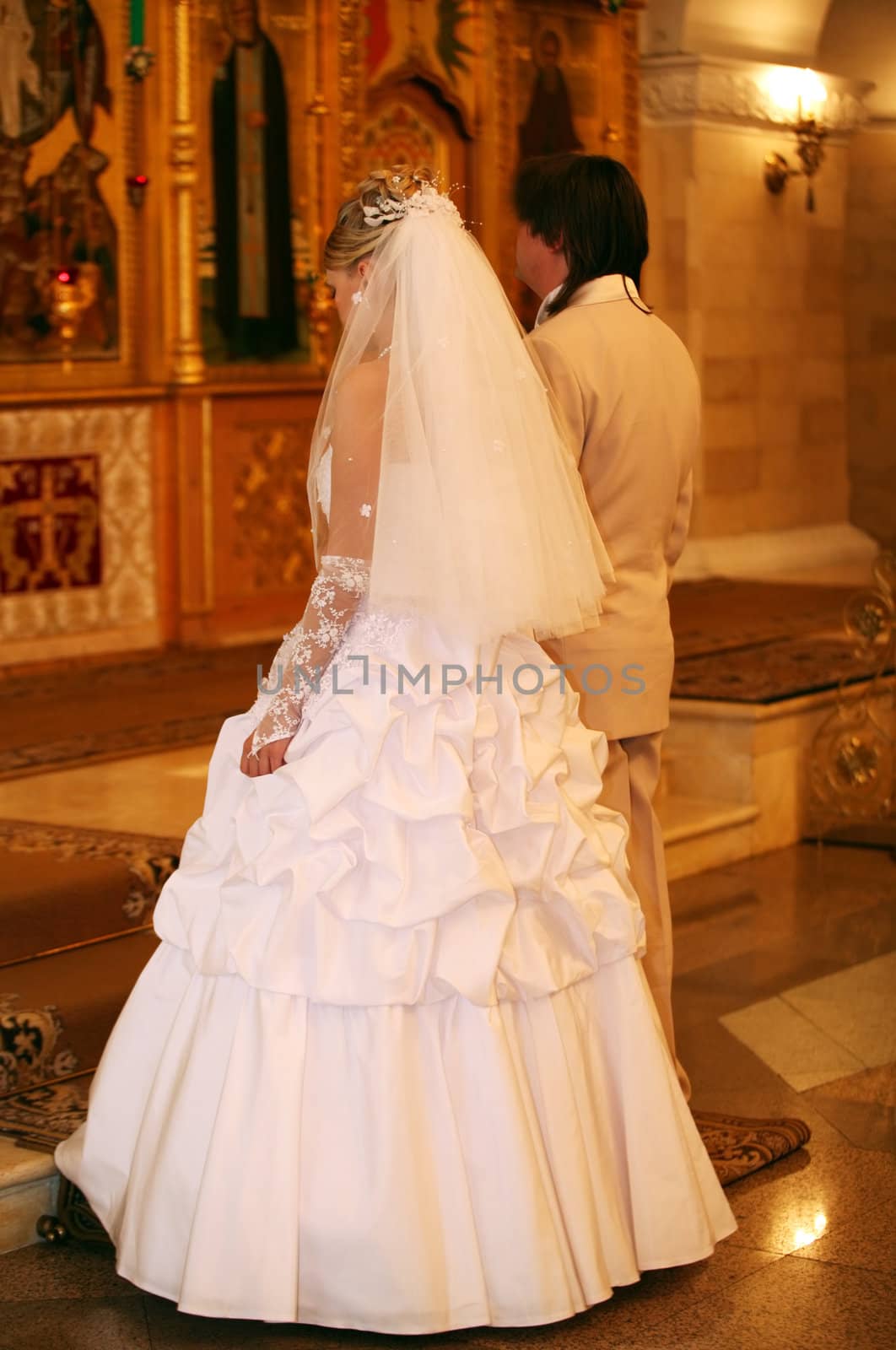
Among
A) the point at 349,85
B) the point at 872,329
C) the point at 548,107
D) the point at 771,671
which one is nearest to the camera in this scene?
the point at 771,671

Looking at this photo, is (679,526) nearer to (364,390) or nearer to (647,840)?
(647,840)

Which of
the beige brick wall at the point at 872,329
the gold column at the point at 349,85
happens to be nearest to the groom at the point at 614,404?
the gold column at the point at 349,85

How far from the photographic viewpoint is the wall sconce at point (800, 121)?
41.1ft

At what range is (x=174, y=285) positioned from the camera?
902 centimetres

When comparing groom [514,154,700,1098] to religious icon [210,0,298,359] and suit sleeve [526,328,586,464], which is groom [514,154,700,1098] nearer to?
suit sleeve [526,328,586,464]

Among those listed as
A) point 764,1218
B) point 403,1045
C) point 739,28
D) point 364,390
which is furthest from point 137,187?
point 403,1045

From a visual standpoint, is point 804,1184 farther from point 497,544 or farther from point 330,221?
point 330,221

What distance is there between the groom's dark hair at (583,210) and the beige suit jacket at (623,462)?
0.04 metres

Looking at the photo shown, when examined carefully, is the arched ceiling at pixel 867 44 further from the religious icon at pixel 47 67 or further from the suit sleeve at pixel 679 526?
the suit sleeve at pixel 679 526

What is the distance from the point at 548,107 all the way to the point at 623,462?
26.7ft

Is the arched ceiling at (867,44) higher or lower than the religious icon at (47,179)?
higher

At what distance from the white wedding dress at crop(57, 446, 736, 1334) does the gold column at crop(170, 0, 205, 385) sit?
5.99 m

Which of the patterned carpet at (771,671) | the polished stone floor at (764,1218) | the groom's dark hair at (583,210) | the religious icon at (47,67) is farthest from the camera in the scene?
the religious icon at (47,67)

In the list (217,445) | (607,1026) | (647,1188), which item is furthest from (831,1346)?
(217,445)
